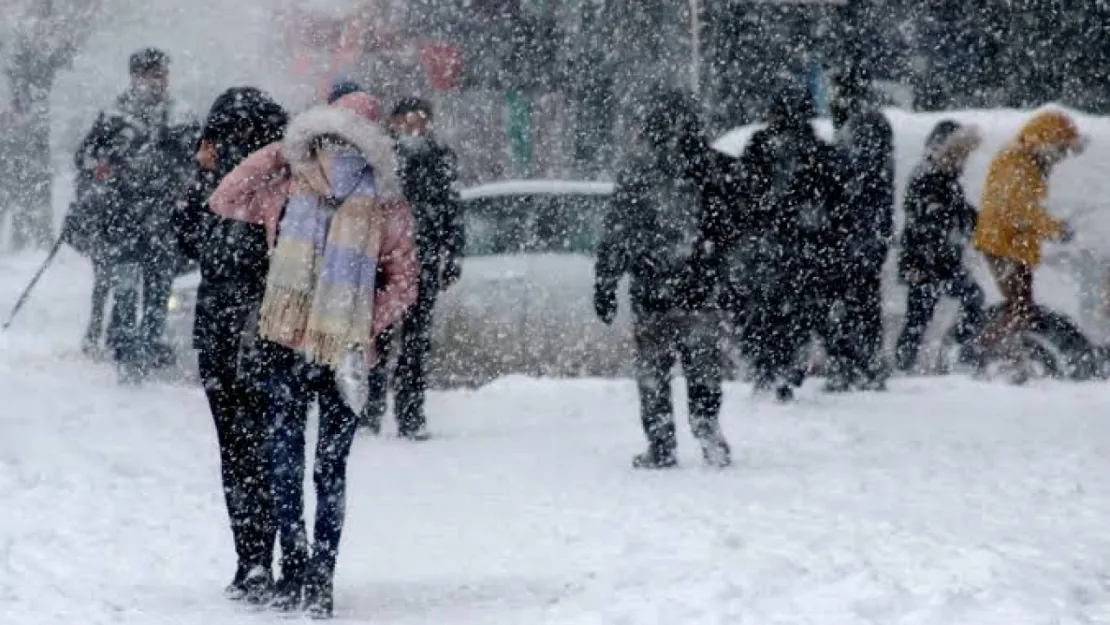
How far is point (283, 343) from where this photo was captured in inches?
252

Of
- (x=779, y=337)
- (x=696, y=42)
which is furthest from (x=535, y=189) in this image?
(x=696, y=42)

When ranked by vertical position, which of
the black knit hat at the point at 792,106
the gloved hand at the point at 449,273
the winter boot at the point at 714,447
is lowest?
the winter boot at the point at 714,447

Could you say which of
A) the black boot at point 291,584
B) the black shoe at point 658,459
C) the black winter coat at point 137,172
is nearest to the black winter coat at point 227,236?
the black boot at point 291,584

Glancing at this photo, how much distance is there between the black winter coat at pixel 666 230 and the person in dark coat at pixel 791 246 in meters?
2.31

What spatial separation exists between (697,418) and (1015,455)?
1688 millimetres

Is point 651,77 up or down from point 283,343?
up

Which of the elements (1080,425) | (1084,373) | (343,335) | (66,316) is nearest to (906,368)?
(1084,373)

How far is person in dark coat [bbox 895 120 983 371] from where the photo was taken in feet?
43.3

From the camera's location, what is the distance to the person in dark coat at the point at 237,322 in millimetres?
6668

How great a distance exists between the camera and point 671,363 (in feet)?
32.1

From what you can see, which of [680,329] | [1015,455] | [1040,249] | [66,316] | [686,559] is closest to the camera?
[686,559]

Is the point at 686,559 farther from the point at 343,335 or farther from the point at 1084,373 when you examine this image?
the point at 1084,373

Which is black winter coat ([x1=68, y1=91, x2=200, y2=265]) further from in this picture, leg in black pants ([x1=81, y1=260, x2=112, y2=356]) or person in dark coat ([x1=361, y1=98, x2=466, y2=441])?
person in dark coat ([x1=361, y1=98, x2=466, y2=441])

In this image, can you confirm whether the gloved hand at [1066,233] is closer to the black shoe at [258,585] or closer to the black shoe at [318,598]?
the black shoe at [258,585]
